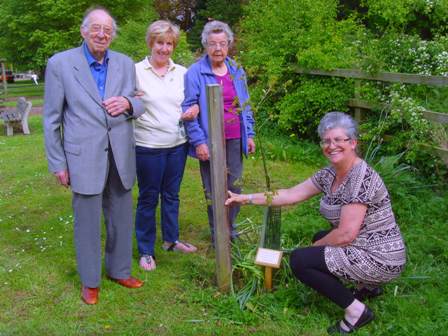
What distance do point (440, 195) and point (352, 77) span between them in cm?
247

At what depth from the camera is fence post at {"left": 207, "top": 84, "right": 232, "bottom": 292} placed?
127 inches

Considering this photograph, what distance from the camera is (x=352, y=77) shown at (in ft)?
22.7

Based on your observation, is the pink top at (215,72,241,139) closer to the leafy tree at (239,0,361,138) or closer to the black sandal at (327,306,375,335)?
the black sandal at (327,306,375,335)

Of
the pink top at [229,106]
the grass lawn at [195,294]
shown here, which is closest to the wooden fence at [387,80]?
the grass lawn at [195,294]

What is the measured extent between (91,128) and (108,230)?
2.55 feet

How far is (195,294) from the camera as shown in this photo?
3521 mm

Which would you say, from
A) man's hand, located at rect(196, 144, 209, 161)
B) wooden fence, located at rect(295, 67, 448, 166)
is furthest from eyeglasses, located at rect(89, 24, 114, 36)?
wooden fence, located at rect(295, 67, 448, 166)

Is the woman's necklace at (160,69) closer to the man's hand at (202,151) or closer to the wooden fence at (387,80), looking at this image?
the man's hand at (202,151)

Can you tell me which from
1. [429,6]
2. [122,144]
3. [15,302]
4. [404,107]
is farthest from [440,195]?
[429,6]

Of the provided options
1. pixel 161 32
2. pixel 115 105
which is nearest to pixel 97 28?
pixel 115 105

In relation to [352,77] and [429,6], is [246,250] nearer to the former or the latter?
[352,77]

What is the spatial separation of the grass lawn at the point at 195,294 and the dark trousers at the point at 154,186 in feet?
0.89

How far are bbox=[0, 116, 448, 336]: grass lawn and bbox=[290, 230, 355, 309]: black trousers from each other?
207 mm

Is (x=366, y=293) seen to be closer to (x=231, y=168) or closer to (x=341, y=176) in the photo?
(x=341, y=176)
